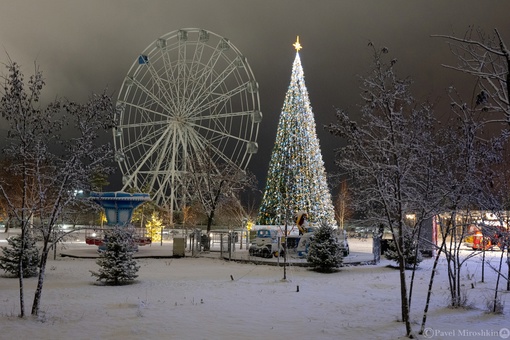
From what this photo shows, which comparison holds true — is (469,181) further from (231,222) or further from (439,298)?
(231,222)

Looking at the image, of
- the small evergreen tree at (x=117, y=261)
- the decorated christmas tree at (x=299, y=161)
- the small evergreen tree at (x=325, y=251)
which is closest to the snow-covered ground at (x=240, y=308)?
the small evergreen tree at (x=117, y=261)

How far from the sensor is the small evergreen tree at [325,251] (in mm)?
18906

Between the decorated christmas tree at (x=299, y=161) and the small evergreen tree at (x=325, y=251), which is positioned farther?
the decorated christmas tree at (x=299, y=161)

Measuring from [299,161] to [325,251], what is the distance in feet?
45.7

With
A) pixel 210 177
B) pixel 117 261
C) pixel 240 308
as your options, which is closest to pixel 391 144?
pixel 240 308

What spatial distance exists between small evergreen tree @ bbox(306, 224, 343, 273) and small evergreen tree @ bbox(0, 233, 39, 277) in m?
10.0

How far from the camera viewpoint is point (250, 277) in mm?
17266

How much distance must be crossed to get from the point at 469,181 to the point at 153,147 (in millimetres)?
28778

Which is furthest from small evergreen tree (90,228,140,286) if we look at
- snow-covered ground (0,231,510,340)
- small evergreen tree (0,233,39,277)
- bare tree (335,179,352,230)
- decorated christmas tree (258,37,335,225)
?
bare tree (335,179,352,230)

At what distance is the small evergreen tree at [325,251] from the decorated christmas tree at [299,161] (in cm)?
1228

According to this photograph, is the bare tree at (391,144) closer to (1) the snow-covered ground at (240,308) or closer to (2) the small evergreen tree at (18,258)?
(1) the snow-covered ground at (240,308)

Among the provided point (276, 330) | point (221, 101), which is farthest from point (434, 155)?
point (221, 101)

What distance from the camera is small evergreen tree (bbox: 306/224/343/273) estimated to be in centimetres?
1891

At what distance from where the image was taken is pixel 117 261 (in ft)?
49.7
